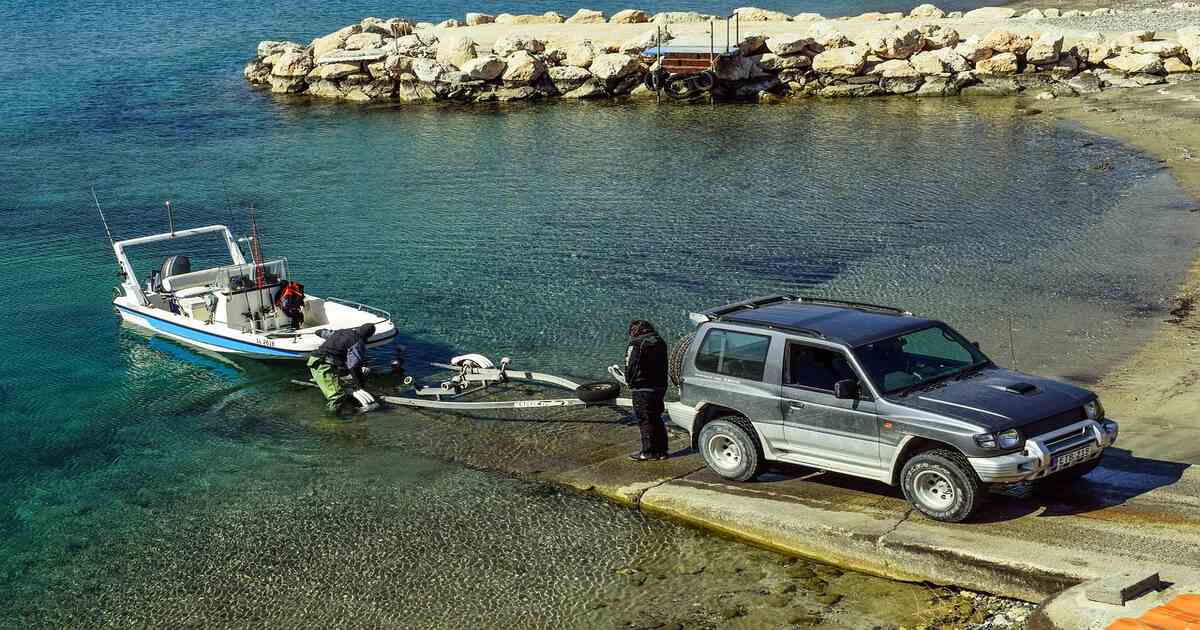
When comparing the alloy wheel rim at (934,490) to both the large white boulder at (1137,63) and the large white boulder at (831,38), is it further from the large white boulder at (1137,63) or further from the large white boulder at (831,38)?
the large white boulder at (831,38)

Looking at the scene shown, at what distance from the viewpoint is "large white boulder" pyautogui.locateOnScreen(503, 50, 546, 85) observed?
5209cm

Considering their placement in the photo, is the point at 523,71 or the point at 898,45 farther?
the point at 523,71

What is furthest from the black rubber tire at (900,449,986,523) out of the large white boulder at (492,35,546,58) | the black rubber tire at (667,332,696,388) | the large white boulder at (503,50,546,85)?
the large white boulder at (492,35,546,58)

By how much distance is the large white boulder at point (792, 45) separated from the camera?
50.6 m

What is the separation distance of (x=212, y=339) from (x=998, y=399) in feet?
51.5

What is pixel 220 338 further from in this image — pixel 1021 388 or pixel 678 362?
pixel 1021 388

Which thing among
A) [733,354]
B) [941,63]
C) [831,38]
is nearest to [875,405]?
[733,354]

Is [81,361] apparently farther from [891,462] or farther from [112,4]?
[112,4]

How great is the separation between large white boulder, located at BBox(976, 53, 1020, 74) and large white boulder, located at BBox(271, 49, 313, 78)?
31.9 metres

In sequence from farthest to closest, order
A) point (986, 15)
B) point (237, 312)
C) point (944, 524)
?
1. point (986, 15)
2. point (237, 312)
3. point (944, 524)

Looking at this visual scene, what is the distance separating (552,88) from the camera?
52469mm

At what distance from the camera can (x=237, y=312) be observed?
2297 centimetres

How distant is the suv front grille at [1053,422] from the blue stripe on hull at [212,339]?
13407mm

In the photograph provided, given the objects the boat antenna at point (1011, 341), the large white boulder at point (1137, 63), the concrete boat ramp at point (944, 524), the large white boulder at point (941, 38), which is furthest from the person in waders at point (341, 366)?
the large white boulder at point (941, 38)
